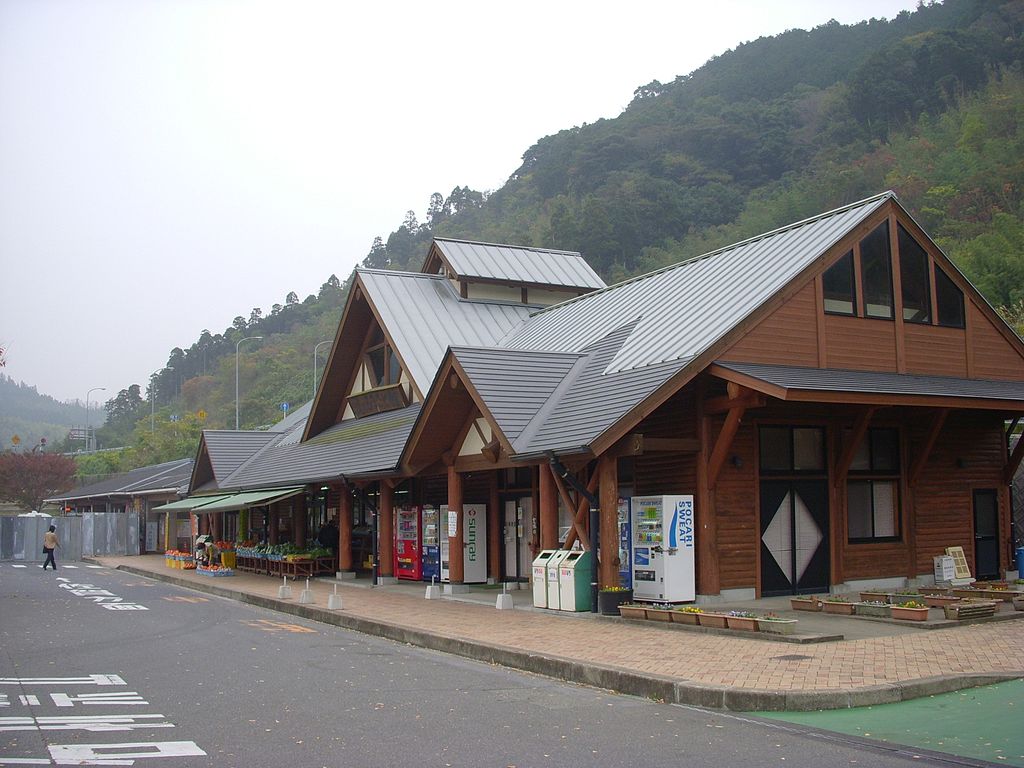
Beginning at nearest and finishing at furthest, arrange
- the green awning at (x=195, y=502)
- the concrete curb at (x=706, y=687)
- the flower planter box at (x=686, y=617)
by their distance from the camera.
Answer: the concrete curb at (x=706, y=687)
the flower planter box at (x=686, y=617)
the green awning at (x=195, y=502)

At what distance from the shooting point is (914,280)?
63.4 ft

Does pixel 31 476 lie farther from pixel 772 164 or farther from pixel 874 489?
pixel 874 489

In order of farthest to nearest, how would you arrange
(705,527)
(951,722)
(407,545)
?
(407,545), (705,527), (951,722)

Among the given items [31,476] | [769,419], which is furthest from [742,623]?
[31,476]

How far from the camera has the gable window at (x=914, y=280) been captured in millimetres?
19141

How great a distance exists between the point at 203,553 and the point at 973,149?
51.6 metres

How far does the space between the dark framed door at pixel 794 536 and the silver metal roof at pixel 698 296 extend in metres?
2.85

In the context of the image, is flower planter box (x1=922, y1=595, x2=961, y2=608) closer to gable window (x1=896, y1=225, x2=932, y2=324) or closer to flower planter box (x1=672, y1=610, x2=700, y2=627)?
flower planter box (x1=672, y1=610, x2=700, y2=627)

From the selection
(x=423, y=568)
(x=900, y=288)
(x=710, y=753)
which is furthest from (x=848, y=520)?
(x=710, y=753)

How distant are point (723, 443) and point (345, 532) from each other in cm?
1298

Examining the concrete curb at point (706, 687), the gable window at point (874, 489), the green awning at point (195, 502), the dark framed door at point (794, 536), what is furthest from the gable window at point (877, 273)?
the green awning at point (195, 502)

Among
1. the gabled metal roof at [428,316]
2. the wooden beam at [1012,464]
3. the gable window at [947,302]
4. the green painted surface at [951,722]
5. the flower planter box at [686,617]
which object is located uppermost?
the gabled metal roof at [428,316]

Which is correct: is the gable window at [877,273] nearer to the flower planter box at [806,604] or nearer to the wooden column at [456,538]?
the flower planter box at [806,604]

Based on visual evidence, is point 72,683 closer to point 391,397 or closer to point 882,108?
point 391,397
